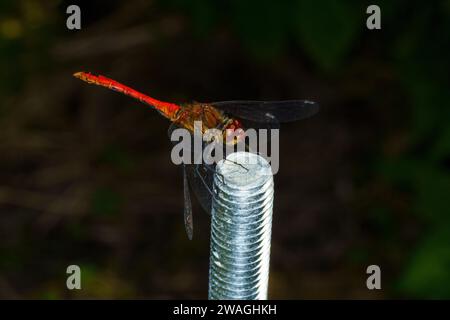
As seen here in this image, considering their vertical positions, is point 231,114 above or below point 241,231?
above

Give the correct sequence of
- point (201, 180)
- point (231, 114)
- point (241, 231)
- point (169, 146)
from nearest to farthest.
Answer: point (241, 231)
point (201, 180)
point (231, 114)
point (169, 146)

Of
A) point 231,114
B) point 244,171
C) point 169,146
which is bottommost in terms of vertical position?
point 169,146

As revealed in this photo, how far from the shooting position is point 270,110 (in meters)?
2.51

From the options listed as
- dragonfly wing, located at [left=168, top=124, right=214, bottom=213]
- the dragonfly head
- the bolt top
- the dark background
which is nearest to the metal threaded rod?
the bolt top

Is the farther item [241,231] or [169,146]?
[169,146]

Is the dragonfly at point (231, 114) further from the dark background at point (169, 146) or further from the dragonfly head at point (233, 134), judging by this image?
the dark background at point (169, 146)

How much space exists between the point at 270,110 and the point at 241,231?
1121 mm

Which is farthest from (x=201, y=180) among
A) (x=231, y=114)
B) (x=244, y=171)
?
(x=244, y=171)

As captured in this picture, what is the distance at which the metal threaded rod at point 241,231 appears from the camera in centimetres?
143

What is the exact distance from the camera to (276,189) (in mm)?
4590

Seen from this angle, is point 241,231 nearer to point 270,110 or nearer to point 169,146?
point 270,110

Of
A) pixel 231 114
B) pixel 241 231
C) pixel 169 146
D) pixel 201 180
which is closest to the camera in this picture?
pixel 241 231

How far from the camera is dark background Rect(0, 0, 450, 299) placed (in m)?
3.67

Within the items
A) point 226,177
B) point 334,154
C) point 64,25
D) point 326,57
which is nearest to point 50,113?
point 64,25
